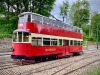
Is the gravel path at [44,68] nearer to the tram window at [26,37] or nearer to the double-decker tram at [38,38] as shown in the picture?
the double-decker tram at [38,38]

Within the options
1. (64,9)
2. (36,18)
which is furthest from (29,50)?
(64,9)

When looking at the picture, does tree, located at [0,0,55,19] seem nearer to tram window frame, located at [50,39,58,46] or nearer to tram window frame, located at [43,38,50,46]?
tram window frame, located at [50,39,58,46]

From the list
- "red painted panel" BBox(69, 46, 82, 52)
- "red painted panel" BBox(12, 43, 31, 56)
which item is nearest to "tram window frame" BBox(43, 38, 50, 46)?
"red painted panel" BBox(12, 43, 31, 56)

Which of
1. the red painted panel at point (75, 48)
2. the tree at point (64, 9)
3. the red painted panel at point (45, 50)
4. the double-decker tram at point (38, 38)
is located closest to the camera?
the double-decker tram at point (38, 38)

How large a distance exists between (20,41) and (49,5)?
27.2 meters

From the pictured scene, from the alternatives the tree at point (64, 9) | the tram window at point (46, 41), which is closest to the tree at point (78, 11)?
the tree at point (64, 9)

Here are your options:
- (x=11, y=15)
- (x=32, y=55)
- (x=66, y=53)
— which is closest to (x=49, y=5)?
(x=11, y=15)

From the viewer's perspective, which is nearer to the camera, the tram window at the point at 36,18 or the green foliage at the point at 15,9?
the tram window at the point at 36,18

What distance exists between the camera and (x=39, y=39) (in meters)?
19.1

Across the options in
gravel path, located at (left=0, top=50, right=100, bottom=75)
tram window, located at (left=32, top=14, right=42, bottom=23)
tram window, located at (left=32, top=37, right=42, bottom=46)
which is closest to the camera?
gravel path, located at (left=0, top=50, right=100, bottom=75)

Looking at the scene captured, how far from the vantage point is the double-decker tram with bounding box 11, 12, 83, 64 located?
1786cm

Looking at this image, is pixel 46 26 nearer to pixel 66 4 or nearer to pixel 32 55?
pixel 32 55

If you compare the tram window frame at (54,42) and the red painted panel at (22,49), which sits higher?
the tram window frame at (54,42)

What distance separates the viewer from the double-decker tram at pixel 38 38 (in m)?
17.9
